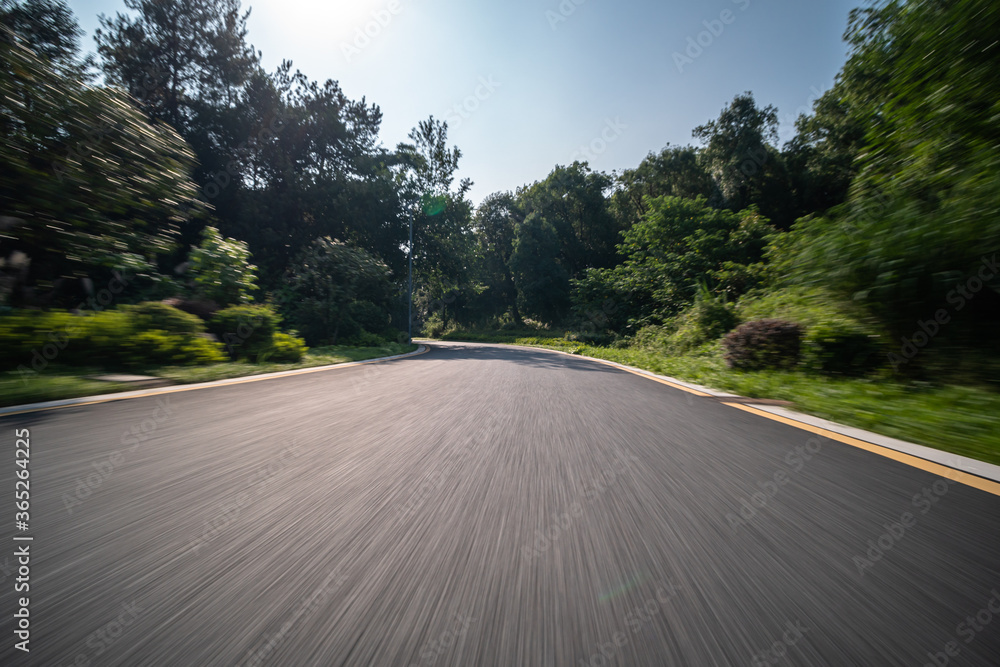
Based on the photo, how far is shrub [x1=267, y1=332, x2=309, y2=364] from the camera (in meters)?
9.00

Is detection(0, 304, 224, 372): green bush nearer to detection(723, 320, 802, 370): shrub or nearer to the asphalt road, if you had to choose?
the asphalt road

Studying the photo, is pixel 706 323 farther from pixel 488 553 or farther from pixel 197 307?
pixel 197 307

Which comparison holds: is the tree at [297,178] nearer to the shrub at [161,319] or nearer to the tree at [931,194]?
the shrub at [161,319]

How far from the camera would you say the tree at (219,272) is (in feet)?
30.5

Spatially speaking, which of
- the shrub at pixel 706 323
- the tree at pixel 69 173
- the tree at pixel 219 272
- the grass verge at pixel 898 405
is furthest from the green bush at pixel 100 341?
the shrub at pixel 706 323

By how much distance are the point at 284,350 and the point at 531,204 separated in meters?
37.8

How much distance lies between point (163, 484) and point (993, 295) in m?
7.94

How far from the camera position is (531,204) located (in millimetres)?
42875

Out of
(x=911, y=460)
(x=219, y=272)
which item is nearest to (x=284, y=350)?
(x=219, y=272)

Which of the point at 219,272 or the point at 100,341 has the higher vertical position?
the point at 219,272

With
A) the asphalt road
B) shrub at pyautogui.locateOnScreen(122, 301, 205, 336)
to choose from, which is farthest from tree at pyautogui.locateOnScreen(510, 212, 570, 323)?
the asphalt road

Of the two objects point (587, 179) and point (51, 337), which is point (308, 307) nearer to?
point (51, 337)

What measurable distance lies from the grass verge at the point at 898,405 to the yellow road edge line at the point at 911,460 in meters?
0.40

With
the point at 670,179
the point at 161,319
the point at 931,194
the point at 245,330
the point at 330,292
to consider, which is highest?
the point at 670,179
